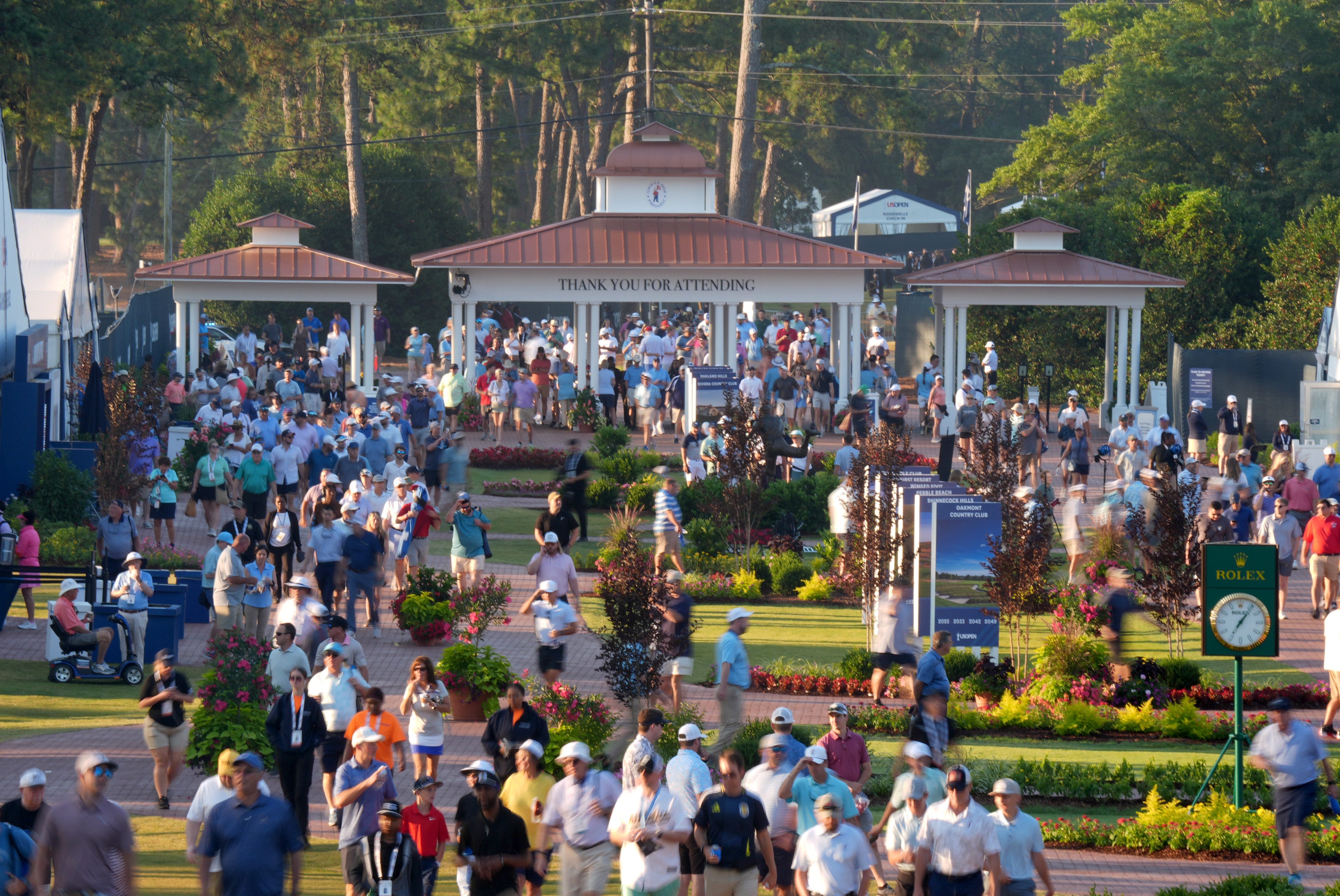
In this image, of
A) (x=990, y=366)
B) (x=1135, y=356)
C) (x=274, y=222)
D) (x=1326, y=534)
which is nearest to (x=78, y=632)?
(x=1326, y=534)

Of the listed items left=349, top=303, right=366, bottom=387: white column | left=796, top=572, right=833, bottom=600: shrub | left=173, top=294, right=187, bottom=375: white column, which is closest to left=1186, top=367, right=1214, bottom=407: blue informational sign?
left=796, top=572, right=833, bottom=600: shrub

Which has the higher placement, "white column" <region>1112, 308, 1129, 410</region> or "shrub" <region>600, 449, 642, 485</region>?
"white column" <region>1112, 308, 1129, 410</region>

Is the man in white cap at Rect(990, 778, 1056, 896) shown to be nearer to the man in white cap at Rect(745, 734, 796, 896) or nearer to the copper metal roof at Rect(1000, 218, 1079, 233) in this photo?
the man in white cap at Rect(745, 734, 796, 896)

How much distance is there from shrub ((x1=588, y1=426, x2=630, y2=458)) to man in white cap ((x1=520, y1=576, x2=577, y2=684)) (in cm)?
1321

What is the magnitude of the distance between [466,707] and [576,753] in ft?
19.0

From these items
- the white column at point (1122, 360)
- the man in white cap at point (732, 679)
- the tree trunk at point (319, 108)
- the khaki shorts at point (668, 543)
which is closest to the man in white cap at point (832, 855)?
the man in white cap at point (732, 679)

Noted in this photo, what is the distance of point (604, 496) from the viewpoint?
26.6m

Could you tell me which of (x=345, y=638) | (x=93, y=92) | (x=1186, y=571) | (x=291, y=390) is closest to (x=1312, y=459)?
(x=1186, y=571)

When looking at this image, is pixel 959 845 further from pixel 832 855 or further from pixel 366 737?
pixel 366 737

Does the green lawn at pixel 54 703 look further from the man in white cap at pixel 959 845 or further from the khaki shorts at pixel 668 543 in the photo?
the man in white cap at pixel 959 845

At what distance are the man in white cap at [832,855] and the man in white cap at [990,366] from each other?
2741 cm

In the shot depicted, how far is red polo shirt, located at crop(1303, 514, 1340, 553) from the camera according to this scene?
20.3 meters

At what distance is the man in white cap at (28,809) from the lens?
9.91 metres

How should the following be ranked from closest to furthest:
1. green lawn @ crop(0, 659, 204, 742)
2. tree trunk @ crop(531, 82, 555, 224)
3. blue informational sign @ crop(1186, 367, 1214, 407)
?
green lawn @ crop(0, 659, 204, 742)
blue informational sign @ crop(1186, 367, 1214, 407)
tree trunk @ crop(531, 82, 555, 224)
